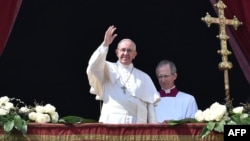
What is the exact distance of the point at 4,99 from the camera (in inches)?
238

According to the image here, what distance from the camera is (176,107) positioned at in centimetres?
806

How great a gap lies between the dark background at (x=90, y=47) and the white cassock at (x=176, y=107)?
114 cm

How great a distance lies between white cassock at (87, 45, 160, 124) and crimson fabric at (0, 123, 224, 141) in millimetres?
751

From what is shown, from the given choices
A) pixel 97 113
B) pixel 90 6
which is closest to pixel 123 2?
pixel 90 6

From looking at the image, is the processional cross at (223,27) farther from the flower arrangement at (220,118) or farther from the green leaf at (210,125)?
the green leaf at (210,125)

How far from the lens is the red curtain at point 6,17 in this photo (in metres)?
7.17

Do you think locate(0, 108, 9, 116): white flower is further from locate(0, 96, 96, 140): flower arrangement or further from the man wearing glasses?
the man wearing glasses

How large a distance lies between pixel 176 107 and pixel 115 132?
217 cm

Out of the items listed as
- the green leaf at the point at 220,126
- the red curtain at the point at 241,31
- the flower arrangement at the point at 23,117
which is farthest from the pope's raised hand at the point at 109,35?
the red curtain at the point at 241,31

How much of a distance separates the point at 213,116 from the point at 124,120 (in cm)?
100

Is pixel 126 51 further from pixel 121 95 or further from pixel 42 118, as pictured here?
pixel 42 118

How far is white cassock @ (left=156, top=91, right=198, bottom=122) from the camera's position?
7902mm

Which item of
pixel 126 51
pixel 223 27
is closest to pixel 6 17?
pixel 126 51

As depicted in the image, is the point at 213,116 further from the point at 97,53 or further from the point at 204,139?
the point at 97,53
